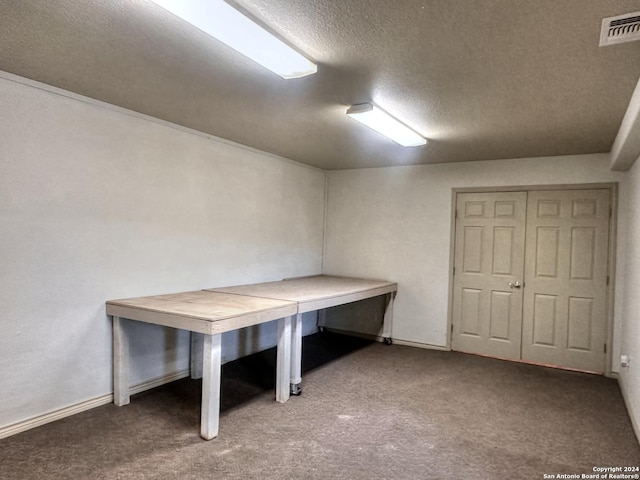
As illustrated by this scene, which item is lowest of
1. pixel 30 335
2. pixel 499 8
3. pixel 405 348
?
pixel 405 348

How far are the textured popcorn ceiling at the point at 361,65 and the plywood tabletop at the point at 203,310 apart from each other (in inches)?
60.7

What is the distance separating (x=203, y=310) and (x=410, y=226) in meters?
3.25

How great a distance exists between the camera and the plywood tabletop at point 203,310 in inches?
108

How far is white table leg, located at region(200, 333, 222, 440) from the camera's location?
269 cm

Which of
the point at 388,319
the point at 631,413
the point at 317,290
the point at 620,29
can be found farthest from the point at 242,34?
the point at 388,319

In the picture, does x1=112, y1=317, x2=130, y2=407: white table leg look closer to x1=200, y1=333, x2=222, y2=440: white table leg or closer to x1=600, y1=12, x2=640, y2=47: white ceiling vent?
x1=200, y1=333, x2=222, y2=440: white table leg

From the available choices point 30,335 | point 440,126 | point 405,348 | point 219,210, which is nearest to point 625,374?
point 405,348

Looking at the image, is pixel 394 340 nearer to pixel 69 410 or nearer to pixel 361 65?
pixel 69 410

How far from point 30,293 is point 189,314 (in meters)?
1.10

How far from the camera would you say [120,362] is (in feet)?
10.5

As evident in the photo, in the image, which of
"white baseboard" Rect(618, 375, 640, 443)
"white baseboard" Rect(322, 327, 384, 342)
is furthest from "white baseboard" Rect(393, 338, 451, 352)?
"white baseboard" Rect(618, 375, 640, 443)

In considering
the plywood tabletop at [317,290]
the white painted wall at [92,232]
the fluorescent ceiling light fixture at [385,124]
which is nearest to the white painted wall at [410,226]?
the plywood tabletop at [317,290]

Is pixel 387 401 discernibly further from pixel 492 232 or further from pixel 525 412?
pixel 492 232

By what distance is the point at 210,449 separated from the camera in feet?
8.51
